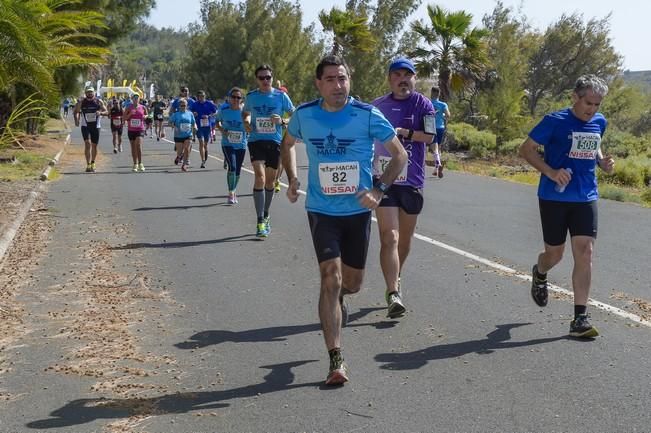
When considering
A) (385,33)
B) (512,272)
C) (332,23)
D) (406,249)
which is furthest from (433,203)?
(385,33)

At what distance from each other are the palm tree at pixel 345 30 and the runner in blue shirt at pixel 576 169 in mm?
35965

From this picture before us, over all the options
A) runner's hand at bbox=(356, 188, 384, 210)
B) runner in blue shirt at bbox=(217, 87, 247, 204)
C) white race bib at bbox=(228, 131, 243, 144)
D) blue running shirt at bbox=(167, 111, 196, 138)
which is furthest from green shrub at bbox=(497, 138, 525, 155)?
runner's hand at bbox=(356, 188, 384, 210)

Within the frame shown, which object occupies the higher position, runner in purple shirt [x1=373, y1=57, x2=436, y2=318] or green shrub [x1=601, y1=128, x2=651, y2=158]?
runner in purple shirt [x1=373, y1=57, x2=436, y2=318]

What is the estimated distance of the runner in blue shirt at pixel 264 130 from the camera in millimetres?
11258

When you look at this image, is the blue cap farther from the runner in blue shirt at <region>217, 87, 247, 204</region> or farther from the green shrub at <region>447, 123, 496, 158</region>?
the green shrub at <region>447, 123, 496, 158</region>

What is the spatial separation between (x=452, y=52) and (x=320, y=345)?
93.5 ft

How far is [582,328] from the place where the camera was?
6266mm

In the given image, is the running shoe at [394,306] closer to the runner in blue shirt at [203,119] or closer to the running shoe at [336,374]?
the running shoe at [336,374]

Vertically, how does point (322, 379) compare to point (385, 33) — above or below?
below

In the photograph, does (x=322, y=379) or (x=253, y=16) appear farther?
(x=253, y=16)

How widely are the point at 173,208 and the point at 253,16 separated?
50.5 m

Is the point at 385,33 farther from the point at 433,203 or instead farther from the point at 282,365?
the point at 282,365

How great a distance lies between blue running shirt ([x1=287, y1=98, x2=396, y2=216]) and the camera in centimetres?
553

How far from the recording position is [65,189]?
56.0 ft
